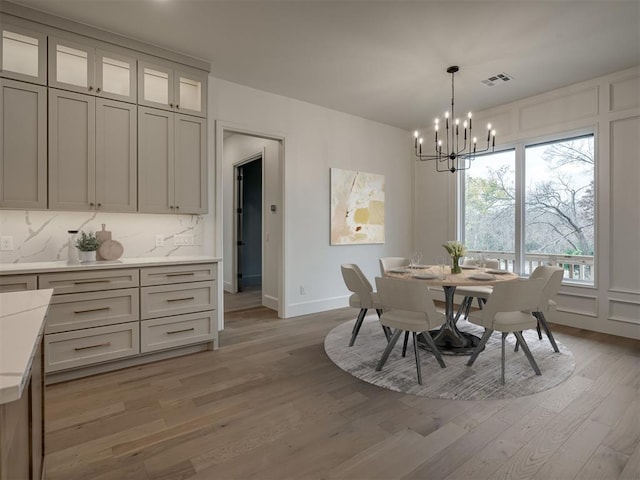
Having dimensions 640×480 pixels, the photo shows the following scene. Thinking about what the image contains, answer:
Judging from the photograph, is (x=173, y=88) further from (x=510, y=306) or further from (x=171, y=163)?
(x=510, y=306)

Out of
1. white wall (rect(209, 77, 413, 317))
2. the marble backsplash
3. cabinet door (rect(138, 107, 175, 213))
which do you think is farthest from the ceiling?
the marble backsplash

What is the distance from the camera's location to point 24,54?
288cm

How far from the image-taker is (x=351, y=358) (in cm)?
317

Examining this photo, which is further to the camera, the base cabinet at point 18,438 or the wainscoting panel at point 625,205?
the wainscoting panel at point 625,205

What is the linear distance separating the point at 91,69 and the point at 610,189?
561 centimetres

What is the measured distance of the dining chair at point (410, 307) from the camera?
2682 millimetres

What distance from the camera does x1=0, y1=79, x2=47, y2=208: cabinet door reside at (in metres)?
2.66

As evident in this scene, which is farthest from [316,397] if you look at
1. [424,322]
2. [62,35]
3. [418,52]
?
[62,35]

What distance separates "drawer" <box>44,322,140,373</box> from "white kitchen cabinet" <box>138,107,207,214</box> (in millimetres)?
1142

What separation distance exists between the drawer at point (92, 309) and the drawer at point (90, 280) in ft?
0.14

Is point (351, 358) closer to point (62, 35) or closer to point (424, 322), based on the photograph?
point (424, 322)

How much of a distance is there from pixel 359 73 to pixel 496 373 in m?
3.41

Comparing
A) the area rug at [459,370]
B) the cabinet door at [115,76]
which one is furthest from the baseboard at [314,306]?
the cabinet door at [115,76]

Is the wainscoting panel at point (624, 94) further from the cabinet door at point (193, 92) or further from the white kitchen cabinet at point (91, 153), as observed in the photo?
the white kitchen cabinet at point (91, 153)
